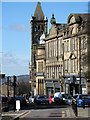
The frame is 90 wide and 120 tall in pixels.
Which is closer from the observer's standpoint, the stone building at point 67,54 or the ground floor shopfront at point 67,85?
the ground floor shopfront at point 67,85

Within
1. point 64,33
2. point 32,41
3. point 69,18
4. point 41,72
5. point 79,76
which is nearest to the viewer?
point 79,76

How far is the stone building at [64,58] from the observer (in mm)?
97500

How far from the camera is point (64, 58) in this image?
112250 millimetres

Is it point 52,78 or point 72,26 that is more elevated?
point 72,26

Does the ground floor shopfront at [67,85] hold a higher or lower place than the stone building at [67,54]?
lower

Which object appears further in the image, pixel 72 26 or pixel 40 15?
pixel 40 15

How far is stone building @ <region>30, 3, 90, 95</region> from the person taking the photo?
320 ft

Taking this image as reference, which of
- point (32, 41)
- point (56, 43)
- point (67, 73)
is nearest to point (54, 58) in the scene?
point (56, 43)

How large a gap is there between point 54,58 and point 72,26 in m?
20.2

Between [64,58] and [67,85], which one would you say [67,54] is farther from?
[67,85]

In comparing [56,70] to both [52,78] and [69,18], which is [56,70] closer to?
[52,78]

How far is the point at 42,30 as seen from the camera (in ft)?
628

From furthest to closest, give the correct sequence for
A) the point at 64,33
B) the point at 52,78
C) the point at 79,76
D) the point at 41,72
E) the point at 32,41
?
the point at 32,41
the point at 41,72
the point at 52,78
the point at 64,33
the point at 79,76

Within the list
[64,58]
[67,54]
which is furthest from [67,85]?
[64,58]
